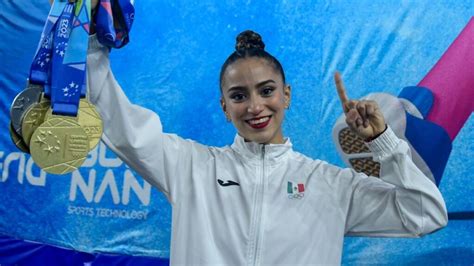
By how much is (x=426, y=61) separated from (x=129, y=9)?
1.34 meters

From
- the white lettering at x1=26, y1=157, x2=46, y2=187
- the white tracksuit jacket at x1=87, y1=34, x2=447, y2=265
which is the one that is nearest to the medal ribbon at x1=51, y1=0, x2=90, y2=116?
the white tracksuit jacket at x1=87, y1=34, x2=447, y2=265

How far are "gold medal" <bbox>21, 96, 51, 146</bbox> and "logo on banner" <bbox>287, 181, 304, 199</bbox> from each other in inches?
23.0

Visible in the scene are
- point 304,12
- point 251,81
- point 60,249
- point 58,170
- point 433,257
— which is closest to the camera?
point 58,170

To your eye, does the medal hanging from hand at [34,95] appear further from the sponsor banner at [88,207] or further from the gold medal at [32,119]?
the sponsor banner at [88,207]

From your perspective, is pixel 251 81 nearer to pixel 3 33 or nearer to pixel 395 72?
pixel 395 72

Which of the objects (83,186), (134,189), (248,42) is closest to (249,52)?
(248,42)

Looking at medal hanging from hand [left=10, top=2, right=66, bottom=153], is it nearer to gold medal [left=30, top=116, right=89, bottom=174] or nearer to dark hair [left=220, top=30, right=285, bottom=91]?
gold medal [left=30, top=116, right=89, bottom=174]

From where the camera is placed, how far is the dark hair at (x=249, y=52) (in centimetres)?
142

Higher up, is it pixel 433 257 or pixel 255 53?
pixel 255 53

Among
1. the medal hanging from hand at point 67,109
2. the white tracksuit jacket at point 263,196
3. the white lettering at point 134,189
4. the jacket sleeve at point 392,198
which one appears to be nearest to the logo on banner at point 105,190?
the white lettering at point 134,189

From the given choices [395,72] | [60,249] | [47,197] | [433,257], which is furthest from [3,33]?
[433,257]

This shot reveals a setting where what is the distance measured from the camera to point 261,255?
1.26 m

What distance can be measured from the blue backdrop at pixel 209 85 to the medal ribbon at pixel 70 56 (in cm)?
119

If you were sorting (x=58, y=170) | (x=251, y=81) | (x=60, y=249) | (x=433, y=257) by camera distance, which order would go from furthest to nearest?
1. (x=60, y=249)
2. (x=433, y=257)
3. (x=251, y=81)
4. (x=58, y=170)
